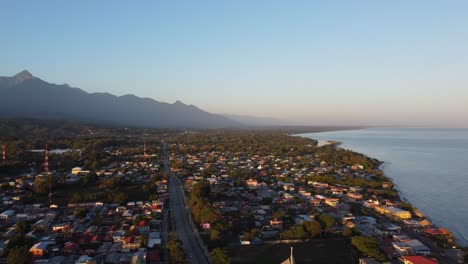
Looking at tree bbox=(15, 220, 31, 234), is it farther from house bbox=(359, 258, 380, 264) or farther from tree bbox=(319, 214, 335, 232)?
house bbox=(359, 258, 380, 264)

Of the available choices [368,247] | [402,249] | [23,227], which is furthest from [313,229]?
[23,227]

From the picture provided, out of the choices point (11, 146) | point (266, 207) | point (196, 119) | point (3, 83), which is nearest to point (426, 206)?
point (266, 207)

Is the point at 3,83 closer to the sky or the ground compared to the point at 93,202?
closer to the sky

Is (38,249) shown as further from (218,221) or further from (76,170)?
(76,170)

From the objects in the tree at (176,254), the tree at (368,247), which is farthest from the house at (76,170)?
the tree at (368,247)

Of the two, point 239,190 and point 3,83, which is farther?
point 3,83

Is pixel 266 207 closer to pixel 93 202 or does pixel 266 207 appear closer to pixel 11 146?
pixel 93 202

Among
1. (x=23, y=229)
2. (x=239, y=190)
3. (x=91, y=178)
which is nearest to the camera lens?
(x=23, y=229)
